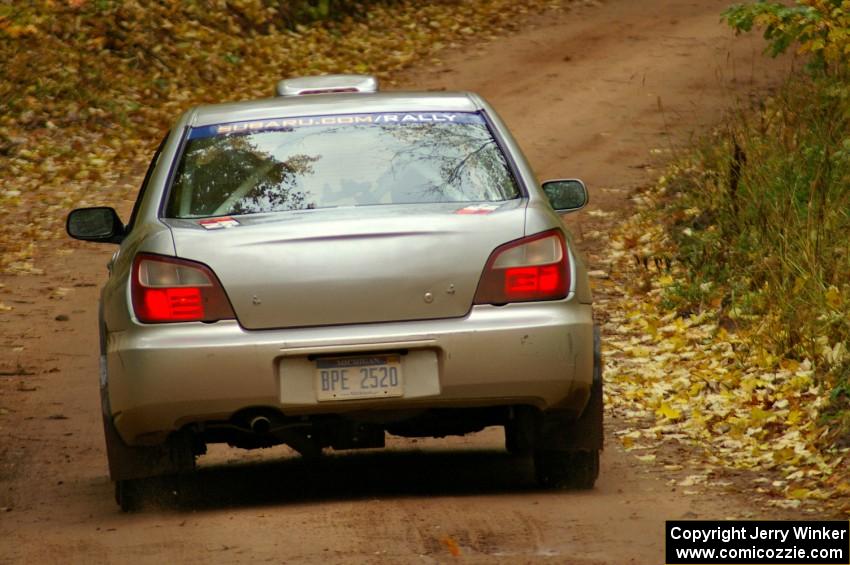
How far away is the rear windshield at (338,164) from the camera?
6594 mm

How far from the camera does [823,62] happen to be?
1212 cm

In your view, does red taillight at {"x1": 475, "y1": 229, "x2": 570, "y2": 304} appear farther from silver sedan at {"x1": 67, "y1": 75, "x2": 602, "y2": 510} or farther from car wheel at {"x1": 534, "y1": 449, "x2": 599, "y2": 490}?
car wheel at {"x1": 534, "y1": 449, "x2": 599, "y2": 490}

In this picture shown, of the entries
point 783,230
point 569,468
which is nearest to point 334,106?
point 569,468

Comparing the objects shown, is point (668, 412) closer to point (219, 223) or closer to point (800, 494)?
point (800, 494)

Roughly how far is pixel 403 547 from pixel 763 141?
6.98m

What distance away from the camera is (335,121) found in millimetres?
7035

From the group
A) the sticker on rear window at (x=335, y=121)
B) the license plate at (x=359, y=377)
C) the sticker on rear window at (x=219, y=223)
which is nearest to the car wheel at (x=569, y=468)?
the license plate at (x=359, y=377)

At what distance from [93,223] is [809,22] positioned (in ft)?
17.7

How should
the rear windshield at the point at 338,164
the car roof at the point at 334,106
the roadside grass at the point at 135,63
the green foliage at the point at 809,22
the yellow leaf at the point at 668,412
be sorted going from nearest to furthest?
the rear windshield at the point at 338,164, the car roof at the point at 334,106, the yellow leaf at the point at 668,412, the green foliage at the point at 809,22, the roadside grass at the point at 135,63

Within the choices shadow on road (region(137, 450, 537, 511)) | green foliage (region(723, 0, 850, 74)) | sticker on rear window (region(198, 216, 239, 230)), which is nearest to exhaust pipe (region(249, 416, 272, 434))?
shadow on road (region(137, 450, 537, 511))

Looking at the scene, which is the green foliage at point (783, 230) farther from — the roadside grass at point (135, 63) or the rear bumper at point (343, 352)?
the roadside grass at point (135, 63)

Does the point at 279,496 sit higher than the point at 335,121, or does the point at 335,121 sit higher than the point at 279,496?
the point at 335,121

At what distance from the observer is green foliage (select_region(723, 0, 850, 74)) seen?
10703mm

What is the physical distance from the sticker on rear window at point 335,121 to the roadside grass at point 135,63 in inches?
284
